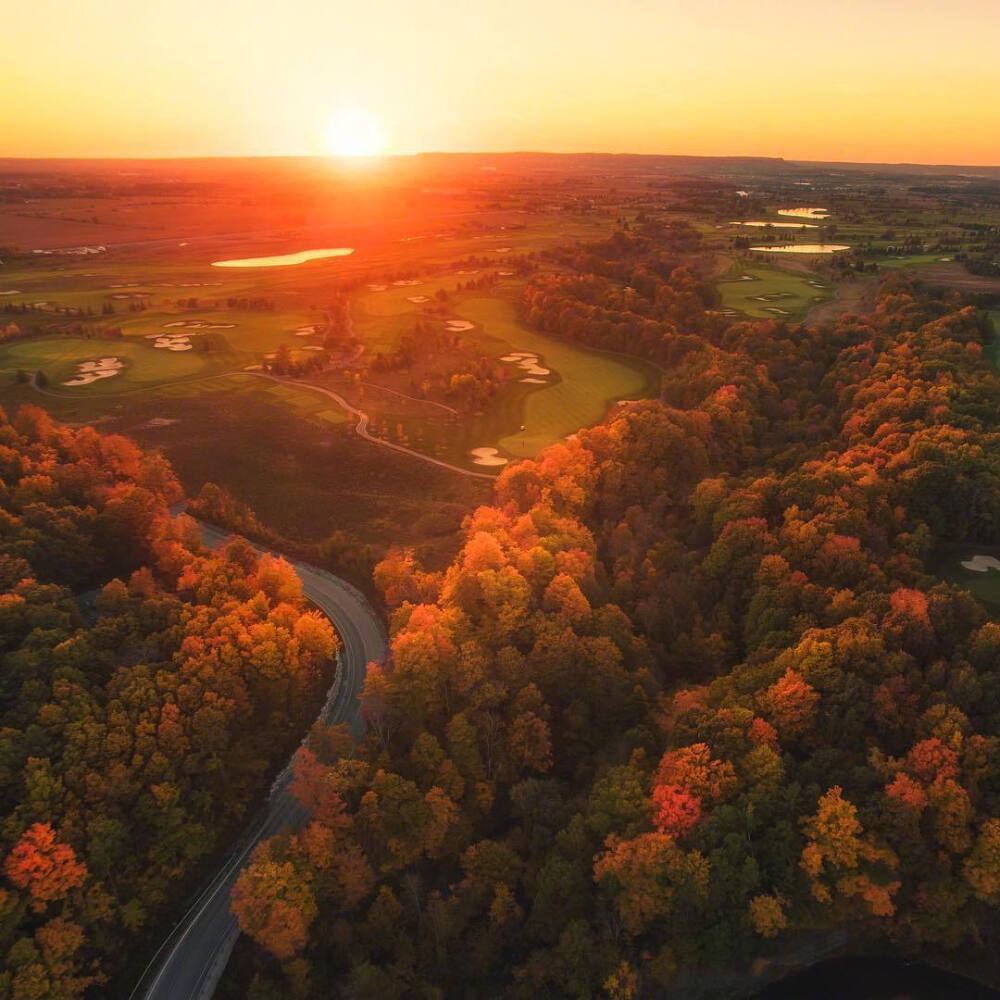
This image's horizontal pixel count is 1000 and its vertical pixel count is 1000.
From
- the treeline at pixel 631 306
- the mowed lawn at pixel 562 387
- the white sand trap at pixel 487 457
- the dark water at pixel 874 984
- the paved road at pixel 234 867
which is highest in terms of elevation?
the treeline at pixel 631 306

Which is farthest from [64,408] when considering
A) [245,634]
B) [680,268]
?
[680,268]

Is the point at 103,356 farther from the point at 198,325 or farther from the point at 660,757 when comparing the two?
the point at 660,757

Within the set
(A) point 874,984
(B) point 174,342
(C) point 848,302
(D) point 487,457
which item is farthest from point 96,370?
(C) point 848,302

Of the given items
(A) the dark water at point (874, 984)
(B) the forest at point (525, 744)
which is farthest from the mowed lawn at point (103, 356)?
(A) the dark water at point (874, 984)

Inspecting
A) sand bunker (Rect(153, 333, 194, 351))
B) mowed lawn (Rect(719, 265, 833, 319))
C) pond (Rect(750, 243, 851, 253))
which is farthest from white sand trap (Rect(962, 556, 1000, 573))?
pond (Rect(750, 243, 851, 253))

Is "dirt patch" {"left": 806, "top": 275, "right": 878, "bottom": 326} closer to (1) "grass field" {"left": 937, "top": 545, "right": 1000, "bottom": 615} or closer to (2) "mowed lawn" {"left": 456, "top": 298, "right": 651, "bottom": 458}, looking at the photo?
(2) "mowed lawn" {"left": 456, "top": 298, "right": 651, "bottom": 458}

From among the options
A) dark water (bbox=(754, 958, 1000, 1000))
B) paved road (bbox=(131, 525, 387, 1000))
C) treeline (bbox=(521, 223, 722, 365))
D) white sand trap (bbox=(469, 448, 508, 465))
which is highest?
treeline (bbox=(521, 223, 722, 365))

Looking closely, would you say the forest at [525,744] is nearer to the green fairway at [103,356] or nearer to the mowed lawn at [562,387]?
the mowed lawn at [562,387]
